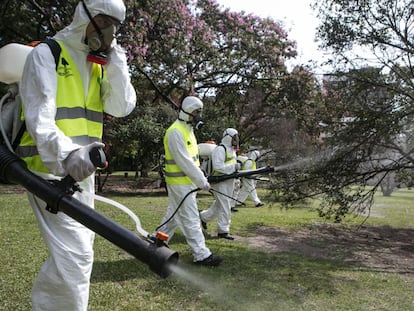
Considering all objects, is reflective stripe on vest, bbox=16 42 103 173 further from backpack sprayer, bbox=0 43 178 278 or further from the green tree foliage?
the green tree foliage

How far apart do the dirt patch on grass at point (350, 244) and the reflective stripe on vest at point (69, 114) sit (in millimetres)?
4801

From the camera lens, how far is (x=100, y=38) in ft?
8.35

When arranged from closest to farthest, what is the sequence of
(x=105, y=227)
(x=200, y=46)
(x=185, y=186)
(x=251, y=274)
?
(x=105, y=227), (x=251, y=274), (x=185, y=186), (x=200, y=46)

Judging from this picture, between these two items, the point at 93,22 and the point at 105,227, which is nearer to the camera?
the point at 105,227

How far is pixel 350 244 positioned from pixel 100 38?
6.66 metres

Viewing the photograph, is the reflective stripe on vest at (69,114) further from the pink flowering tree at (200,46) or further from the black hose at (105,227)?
the pink flowering tree at (200,46)

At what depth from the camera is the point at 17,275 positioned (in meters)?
4.55

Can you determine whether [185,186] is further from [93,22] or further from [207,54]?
[207,54]

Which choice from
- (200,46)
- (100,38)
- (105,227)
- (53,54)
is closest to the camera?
(105,227)

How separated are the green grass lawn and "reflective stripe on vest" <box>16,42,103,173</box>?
189 centimetres

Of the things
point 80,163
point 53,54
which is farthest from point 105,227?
point 53,54

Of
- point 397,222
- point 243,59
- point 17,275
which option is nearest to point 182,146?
point 17,275

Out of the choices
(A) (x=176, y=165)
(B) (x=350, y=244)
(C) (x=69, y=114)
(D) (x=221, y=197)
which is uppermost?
(C) (x=69, y=114)

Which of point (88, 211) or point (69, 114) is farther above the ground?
point (69, 114)
